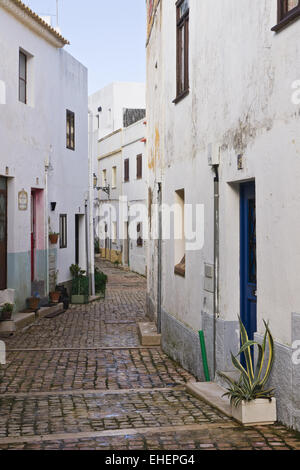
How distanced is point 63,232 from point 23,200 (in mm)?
3872

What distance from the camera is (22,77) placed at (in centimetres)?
1447

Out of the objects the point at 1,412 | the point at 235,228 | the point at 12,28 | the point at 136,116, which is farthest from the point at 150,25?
the point at 136,116

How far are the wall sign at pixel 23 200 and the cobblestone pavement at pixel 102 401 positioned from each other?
2682mm

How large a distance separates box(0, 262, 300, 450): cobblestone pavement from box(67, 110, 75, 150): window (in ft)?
22.0

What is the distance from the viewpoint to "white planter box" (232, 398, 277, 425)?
5480 mm

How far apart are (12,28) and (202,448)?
36.4ft

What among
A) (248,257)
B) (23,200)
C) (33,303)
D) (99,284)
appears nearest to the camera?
(248,257)

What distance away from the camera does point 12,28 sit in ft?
44.3

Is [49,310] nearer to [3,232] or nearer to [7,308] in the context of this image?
[3,232]

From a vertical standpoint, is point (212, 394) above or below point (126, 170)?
below

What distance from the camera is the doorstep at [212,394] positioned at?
243 inches

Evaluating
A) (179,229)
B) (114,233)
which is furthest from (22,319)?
(114,233)

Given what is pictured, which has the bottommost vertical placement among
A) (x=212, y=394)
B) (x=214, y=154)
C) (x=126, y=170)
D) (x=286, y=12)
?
(x=212, y=394)

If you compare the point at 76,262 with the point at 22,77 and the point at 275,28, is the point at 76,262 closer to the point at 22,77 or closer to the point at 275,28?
the point at 22,77
